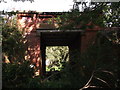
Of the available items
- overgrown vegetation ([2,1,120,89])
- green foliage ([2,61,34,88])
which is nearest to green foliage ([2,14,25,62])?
overgrown vegetation ([2,1,120,89])

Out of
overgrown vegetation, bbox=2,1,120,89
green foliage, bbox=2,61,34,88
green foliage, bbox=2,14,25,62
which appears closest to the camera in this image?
overgrown vegetation, bbox=2,1,120,89

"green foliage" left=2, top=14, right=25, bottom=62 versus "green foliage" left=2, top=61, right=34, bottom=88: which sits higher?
"green foliage" left=2, top=14, right=25, bottom=62

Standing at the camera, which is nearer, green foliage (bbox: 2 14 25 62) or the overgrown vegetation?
the overgrown vegetation

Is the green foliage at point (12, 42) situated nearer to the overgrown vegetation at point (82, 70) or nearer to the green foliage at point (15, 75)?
the overgrown vegetation at point (82, 70)

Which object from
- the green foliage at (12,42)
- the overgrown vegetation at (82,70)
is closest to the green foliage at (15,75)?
the overgrown vegetation at (82,70)

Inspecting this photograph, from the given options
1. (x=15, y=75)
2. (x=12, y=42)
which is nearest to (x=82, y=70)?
(x=15, y=75)

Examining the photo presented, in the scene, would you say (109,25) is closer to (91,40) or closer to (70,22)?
(70,22)

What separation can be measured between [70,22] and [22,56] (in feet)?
12.2

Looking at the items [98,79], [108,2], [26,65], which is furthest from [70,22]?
[26,65]

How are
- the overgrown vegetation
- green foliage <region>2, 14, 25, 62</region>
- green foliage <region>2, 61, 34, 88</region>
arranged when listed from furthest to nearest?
green foliage <region>2, 14, 25, 62</region>
green foliage <region>2, 61, 34, 88</region>
the overgrown vegetation

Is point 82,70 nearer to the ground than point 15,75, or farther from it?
farther from it

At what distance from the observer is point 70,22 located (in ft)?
19.3

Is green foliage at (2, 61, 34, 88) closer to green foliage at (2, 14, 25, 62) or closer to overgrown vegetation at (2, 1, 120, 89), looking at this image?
overgrown vegetation at (2, 1, 120, 89)

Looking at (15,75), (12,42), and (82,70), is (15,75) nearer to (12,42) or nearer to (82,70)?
(12,42)
